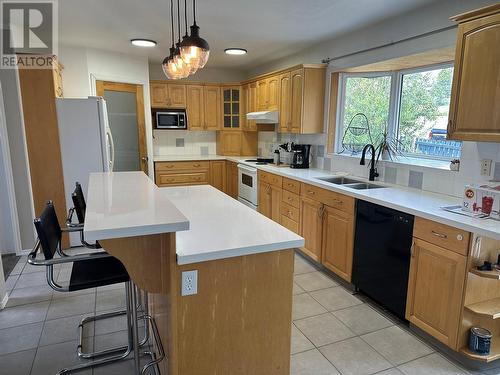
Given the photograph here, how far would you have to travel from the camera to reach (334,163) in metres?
4.10

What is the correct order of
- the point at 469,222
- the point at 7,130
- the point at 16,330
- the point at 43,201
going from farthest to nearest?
the point at 43,201
the point at 7,130
the point at 16,330
the point at 469,222

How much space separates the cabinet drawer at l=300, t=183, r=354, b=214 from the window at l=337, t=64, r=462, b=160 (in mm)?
839

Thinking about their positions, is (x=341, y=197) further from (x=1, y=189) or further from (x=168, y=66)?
(x=1, y=189)

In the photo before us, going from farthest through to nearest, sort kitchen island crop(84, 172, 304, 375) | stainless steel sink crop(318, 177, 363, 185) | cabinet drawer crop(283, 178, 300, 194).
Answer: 1. cabinet drawer crop(283, 178, 300, 194)
2. stainless steel sink crop(318, 177, 363, 185)
3. kitchen island crop(84, 172, 304, 375)

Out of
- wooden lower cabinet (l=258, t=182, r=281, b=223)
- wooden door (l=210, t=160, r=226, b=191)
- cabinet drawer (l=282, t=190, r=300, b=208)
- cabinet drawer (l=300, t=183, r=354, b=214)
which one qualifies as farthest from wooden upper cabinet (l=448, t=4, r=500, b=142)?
wooden door (l=210, t=160, r=226, b=191)

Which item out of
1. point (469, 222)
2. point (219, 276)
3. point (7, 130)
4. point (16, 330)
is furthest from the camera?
point (7, 130)

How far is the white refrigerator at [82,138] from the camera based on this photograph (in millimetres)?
3740

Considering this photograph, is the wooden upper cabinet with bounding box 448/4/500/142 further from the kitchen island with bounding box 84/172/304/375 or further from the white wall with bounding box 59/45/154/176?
the white wall with bounding box 59/45/154/176

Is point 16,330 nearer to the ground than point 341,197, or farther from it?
nearer to the ground

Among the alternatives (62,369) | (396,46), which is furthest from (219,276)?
(396,46)

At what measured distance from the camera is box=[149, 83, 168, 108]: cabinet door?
5543mm

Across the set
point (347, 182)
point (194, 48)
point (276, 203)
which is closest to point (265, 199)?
point (276, 203)

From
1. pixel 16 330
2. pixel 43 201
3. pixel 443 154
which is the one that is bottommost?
pixel 16 330

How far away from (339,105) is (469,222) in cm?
242
